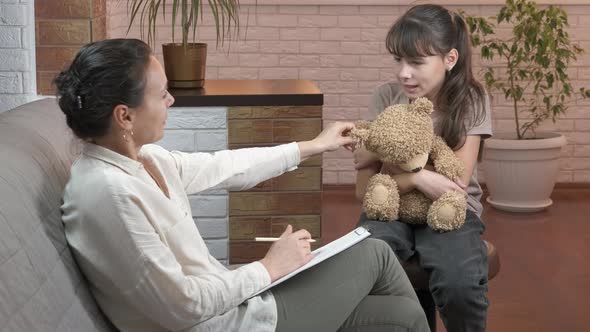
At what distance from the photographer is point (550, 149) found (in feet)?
18.1

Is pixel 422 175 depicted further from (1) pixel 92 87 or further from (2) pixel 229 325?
(1) pixel 92 87

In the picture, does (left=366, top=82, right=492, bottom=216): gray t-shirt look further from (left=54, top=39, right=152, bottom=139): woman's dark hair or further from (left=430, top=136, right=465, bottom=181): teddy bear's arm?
(left=54, top=39, right=152, bottom=139): woman's dark hair

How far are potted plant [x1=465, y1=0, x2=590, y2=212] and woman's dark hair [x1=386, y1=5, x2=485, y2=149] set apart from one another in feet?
8.45

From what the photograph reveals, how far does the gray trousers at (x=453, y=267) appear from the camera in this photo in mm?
2574

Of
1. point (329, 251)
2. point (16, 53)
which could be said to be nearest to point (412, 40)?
point (329, 251)

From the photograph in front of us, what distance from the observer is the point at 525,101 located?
5.84 metres

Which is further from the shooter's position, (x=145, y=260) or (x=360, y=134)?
(x=360, y=134)

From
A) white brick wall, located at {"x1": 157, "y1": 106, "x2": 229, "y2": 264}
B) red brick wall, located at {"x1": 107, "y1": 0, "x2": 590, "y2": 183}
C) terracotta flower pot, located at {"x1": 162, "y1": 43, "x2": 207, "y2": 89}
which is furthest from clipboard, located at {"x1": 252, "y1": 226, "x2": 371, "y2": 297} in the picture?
red brick wall, located at {"x1": 107, "y1": 0, "x2": 590, "y2": 183}

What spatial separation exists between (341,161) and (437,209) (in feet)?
11.4

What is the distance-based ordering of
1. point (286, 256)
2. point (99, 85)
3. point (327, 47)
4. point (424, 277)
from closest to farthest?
point (99, 85) → point (286, 256) → point (424, 277) → point (327, 47)

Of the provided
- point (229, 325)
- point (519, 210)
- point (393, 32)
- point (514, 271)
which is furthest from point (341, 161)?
point (229, 325)

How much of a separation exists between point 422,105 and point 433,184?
0.21 meters

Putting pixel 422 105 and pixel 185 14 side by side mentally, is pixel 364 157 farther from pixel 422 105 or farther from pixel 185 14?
pixel 185 14

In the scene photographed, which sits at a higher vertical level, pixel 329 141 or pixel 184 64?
pixel 184 64
